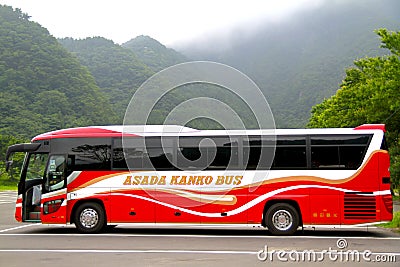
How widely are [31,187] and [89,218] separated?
2.16 m

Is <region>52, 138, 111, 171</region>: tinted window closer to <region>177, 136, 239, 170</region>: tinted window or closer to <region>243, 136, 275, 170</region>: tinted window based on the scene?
<region>177, 136, 239, 170</region>: tinted window

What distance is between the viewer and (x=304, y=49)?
121 metres

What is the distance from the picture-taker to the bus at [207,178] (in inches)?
529

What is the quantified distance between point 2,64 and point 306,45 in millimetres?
77261

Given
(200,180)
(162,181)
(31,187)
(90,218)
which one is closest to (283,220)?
(200,180)

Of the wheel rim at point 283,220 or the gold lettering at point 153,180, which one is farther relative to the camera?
the gold lettering at point 153,180

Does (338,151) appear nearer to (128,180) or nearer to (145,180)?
(145,180)

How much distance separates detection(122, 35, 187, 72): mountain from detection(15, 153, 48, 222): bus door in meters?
90.1

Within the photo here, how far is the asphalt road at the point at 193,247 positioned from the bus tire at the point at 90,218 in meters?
0.33

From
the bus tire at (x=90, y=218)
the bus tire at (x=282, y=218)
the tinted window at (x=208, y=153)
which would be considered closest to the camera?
the bus tire at (x=282, y=218)

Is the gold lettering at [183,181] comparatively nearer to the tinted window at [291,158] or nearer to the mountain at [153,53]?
the tinted window at [291,158]

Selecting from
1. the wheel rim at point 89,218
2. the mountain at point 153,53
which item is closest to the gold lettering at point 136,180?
the wheel rim at point 89,218

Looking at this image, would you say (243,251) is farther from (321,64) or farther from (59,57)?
(321,64)

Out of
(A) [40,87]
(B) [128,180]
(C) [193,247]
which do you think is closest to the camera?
(C) [193,247]
